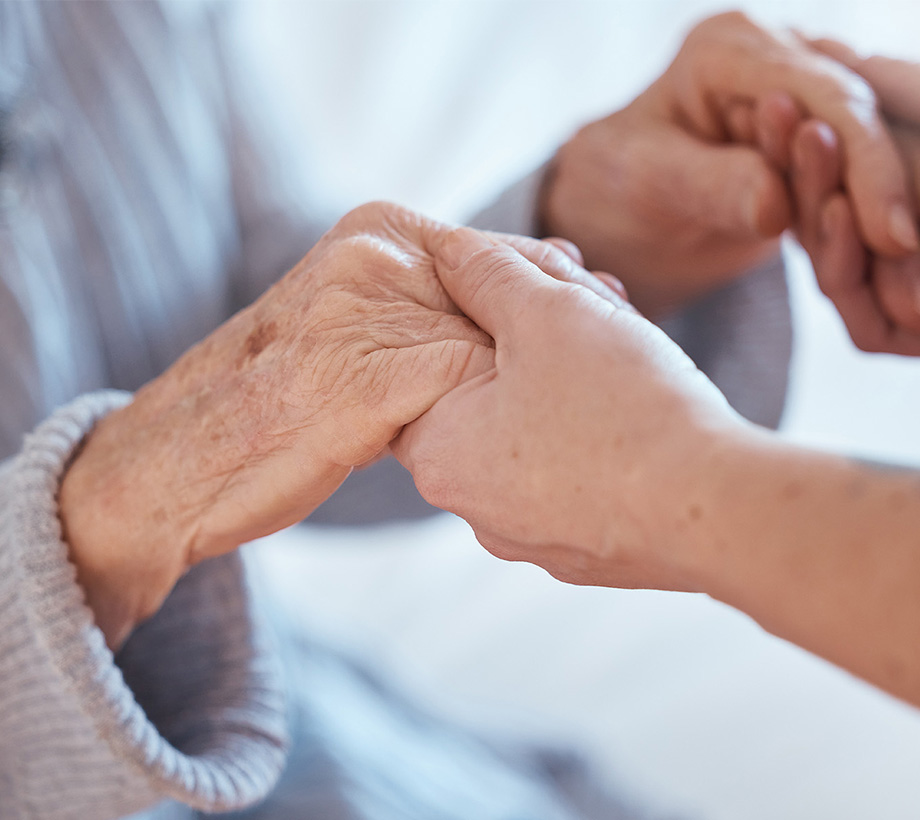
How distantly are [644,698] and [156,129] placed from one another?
98 cm

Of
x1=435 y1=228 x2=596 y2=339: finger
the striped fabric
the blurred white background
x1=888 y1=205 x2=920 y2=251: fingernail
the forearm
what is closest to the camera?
the forearm

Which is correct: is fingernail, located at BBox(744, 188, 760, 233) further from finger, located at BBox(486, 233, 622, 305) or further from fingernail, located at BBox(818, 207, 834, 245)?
finger, located at BBox(486, 233, 622, 305)

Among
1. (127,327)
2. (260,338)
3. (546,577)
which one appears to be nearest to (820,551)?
(260,338)

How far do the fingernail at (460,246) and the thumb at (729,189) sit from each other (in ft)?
0.91

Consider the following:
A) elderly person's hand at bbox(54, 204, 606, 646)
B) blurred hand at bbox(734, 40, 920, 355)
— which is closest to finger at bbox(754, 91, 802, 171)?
blurred hand at bbox(734, 40, 920, 355)

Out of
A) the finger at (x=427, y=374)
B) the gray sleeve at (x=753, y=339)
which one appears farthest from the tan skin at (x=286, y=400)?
the gray sleeve at (x=753, y=339)

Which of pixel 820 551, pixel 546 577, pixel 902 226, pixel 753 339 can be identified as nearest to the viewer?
pixel 820 551

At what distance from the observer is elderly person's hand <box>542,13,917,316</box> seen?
597 millimetres

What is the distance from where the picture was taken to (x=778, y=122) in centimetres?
62

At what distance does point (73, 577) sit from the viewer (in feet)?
1.57

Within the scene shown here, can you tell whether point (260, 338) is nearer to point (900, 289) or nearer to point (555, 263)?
point (555, 263)

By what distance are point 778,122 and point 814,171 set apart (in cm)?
5

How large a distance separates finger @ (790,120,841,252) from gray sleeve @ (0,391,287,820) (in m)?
0.55

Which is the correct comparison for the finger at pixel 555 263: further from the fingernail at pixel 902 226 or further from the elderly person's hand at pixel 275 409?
the fingernail at pixel 902 226
